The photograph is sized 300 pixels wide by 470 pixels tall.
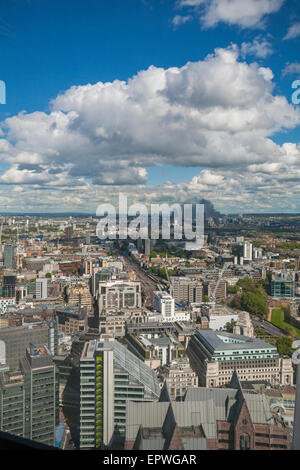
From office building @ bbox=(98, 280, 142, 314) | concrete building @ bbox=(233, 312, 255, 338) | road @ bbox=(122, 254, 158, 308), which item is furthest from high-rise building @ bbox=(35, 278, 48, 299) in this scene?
concrete building @ bbox=(233, 312, 255, 338)

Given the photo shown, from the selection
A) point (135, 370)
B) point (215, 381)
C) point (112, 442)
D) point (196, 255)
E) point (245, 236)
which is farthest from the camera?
point (196, 255)

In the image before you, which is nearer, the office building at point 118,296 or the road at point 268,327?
the road at point 268,327

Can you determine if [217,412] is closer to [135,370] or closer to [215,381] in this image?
[135,370]

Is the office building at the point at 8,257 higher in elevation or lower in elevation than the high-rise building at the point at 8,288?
higher

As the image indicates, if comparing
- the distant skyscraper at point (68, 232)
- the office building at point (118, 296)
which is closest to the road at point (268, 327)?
the office building at point (118, 296)

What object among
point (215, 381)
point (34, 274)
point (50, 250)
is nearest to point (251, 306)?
A: point (215, 381)

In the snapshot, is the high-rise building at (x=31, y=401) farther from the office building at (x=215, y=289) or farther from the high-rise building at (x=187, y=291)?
the office building at (x=215, y=289)

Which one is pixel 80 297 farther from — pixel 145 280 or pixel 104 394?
pixel 104 394
